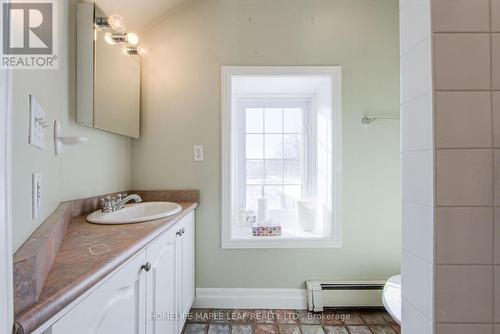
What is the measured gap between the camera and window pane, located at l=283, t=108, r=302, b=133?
2186mm

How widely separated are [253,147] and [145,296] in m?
1.50

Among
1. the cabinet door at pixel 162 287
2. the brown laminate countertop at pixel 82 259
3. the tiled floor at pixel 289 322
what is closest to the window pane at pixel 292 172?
the tiled floor at pixel 289 322

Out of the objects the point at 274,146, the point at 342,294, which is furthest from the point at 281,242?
the point at 274,146

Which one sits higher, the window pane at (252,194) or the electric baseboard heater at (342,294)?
the window pane at (252,194)

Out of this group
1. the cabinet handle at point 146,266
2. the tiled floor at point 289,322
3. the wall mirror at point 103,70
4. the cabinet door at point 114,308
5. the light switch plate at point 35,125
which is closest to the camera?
the cabinet door at point 114,308

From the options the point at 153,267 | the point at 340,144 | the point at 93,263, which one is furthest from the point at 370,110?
the point at 93,263

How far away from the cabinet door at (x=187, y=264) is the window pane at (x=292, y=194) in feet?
2.87

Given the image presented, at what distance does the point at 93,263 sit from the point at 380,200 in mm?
1848

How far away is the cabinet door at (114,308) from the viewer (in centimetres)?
54

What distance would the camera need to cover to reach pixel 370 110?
1.81m

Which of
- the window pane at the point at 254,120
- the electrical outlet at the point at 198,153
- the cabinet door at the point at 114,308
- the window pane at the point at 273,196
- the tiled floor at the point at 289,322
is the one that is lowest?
the tiled floor at the point at 289,322

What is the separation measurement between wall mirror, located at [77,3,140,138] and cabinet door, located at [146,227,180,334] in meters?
0.74

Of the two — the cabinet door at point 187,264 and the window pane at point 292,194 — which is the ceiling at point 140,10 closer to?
the cabinet door at point 187,264

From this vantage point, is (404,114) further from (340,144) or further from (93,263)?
(340,144)
